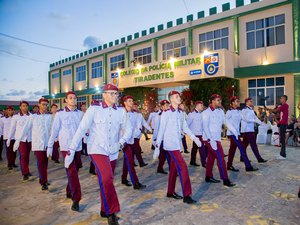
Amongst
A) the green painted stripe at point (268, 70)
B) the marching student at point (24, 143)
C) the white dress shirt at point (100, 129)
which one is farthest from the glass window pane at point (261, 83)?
the white dress shirt at point (100, 129)

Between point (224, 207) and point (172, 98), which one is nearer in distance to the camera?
point (224, 207)

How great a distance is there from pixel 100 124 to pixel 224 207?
8.65 ft

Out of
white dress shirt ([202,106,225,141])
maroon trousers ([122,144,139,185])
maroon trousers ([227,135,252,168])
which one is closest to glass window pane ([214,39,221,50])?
maroon trousers ([227,135,252,168])

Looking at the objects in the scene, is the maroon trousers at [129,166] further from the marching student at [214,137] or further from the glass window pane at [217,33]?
the glass window pane at [217,33]

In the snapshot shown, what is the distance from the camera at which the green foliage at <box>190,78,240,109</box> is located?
59.3 ft

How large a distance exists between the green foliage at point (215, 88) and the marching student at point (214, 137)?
12.3 meters

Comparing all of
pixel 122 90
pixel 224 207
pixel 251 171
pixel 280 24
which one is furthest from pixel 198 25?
pixel 224 207

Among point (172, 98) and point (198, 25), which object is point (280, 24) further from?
point (172, 98)

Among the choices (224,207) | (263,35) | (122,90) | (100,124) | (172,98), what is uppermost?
(263,35)

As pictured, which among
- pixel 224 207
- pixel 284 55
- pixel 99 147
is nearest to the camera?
pixel 99 147

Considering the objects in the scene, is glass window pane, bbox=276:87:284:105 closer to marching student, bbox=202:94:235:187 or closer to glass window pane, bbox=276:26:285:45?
glass window pane, bbox=276:26:285:45

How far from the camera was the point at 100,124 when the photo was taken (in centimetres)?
413

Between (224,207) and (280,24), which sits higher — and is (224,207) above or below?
below

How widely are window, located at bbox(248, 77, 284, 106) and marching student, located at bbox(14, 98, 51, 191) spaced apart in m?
14.3
